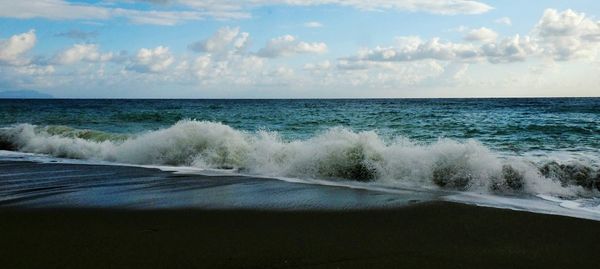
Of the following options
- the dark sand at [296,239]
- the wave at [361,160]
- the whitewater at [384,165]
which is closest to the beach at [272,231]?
the dark sand at [296,239]

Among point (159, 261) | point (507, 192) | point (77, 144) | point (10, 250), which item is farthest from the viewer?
point (77, 144)

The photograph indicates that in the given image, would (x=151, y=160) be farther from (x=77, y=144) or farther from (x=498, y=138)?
(x=498, y=138)

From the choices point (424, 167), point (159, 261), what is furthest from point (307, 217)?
point (424, 167)

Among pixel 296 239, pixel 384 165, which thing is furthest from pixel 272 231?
pixel 384 165

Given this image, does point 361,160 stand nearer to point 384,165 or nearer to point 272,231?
point 384,165

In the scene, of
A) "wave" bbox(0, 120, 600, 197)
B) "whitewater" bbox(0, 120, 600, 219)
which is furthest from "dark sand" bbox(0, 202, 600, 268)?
"wave" bbox(0, 120, 600, 197)

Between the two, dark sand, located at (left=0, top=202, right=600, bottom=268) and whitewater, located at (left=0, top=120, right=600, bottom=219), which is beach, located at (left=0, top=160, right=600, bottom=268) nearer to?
dark sand, located at (left=0, top=202, right=600, bottom=268)

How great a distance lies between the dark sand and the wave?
2.45 metres

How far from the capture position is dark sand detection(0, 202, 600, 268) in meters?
4.25

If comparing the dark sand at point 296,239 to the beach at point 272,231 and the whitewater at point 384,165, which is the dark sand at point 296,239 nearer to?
the beach at point 272,231

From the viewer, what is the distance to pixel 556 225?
18.3ft

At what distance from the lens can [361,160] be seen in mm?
9859

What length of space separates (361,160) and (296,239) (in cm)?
512

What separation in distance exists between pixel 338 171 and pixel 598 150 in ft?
26.4
